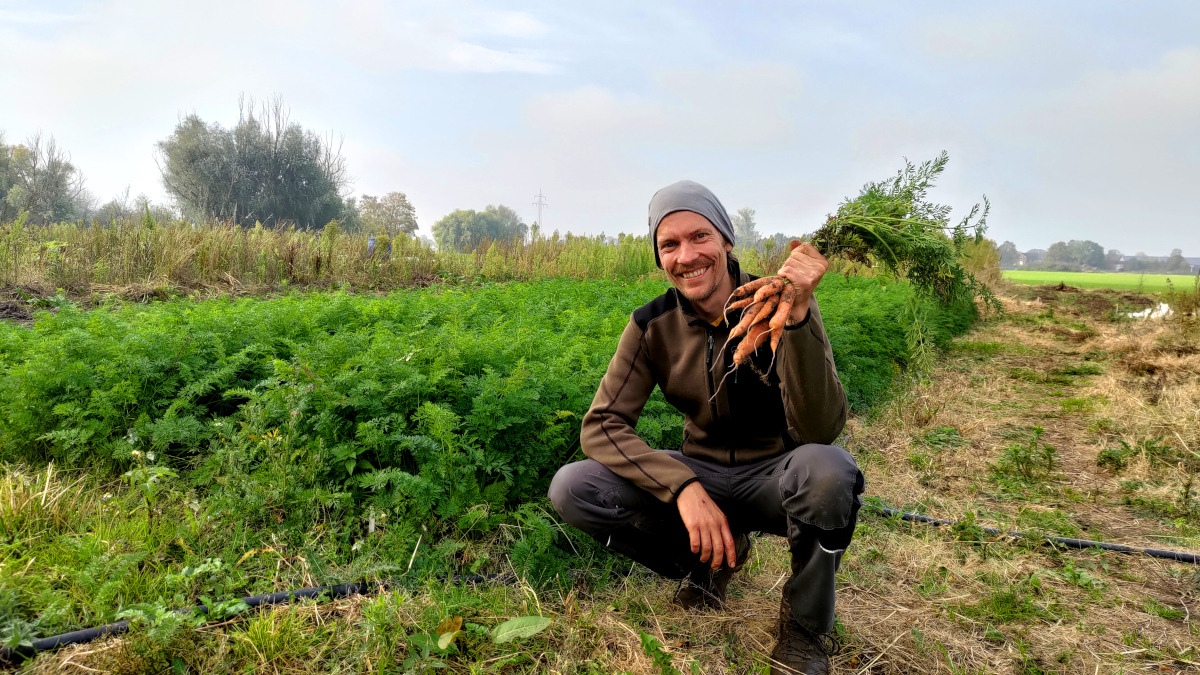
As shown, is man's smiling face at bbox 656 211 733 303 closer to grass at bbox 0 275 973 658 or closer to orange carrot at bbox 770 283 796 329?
orange carrot at bbox 770 283 796 329

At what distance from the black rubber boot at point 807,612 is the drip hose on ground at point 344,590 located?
1.17 m

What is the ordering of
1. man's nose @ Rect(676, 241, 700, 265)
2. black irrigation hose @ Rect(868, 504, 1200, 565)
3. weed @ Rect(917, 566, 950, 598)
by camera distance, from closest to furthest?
man's nose @ Rect(676, 241, 700, 265) < weed @ Rect(917, 566, 950, 598) < black irrigation hose @ Rect(868, 504, 1200, 565)

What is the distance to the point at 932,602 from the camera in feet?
9.23

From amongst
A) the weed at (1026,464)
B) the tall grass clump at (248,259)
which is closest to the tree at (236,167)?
the tall grass clump at (248,259)

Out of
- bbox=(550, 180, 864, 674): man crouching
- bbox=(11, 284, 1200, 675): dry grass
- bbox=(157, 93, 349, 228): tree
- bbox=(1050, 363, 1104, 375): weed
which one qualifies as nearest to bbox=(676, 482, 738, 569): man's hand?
bbox=(550, 180, 864, 674): man crouching

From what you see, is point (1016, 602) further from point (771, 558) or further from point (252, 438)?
point (252, 438)

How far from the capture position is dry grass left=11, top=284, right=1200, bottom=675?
2.23m

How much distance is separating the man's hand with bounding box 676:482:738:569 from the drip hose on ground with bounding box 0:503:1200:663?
921 mm

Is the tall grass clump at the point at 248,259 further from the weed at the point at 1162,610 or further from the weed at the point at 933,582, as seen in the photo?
the weed at the point at 1162,610

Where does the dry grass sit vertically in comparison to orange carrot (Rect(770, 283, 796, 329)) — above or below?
below

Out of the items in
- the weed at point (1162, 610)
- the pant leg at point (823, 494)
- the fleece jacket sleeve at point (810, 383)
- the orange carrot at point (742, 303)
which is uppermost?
the orange carrot at point (742, 303)

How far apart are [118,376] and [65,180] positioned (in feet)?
152

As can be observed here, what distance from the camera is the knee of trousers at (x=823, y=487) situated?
207cm

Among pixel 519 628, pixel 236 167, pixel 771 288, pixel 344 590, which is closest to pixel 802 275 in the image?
pixel 771 288
